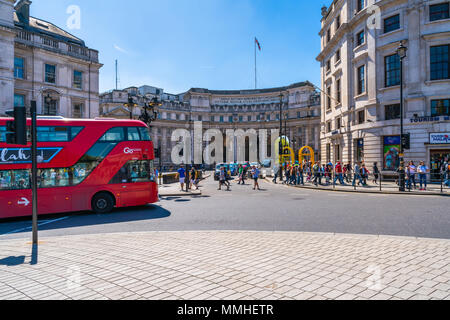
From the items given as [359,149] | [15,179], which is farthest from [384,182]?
[15,179]

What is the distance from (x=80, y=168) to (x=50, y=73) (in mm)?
28376

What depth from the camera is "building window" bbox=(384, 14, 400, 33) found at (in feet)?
80.8

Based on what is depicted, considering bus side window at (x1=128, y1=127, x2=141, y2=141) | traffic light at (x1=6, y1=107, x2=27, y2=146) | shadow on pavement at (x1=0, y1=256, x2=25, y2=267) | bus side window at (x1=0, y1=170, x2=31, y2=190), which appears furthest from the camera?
bus side window at (x1=128, y1=127, x2=141, y2=141)

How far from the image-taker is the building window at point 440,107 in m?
22.5

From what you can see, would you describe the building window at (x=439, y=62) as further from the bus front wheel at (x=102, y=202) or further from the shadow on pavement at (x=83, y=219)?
the bus front wheel at (x=102, y=202)

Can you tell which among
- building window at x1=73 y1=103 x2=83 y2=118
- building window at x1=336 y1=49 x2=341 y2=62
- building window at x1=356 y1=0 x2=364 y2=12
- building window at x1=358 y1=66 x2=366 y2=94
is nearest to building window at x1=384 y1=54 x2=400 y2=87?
building window at x1=358 y1=66 x2=366 y2=94

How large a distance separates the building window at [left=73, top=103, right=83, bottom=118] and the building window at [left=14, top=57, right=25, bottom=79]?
6.31 meters

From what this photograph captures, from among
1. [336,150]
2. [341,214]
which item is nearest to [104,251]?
[341,214]

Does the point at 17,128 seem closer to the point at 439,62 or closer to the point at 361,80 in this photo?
the point at 439,62

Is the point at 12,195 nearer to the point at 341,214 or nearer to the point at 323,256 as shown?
the point at 323,256

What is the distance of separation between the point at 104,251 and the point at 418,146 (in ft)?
84.2

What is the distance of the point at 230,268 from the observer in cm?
443

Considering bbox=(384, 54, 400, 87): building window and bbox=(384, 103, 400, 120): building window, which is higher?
bbox=(384, 54, 400, 87): building window

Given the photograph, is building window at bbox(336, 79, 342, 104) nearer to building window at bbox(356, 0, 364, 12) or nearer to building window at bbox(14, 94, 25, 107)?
building window at bbox(356, 0, 364, 12)
